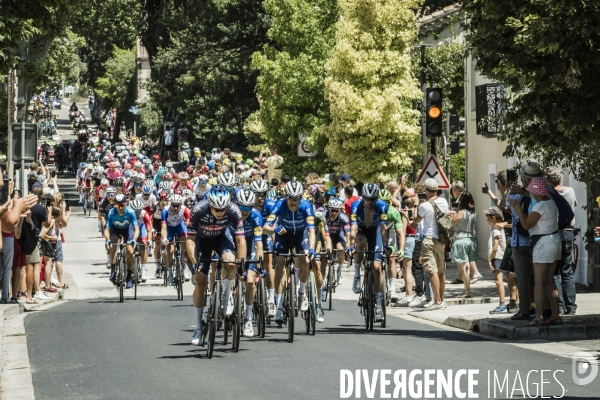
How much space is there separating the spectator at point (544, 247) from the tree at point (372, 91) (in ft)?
58.6

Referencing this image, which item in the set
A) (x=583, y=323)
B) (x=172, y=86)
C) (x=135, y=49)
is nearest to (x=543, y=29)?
(x=583, y=323)

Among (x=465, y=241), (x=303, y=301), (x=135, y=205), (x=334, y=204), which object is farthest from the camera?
(x=135, y=205)

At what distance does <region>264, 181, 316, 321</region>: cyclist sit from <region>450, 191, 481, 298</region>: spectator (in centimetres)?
456

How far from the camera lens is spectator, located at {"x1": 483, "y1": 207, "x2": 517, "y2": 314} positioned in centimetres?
1833

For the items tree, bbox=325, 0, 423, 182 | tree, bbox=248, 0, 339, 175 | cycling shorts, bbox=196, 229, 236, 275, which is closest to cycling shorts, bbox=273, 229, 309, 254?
cycling shorts, bbox=196, 229, 236, 275

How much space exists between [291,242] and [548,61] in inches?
156

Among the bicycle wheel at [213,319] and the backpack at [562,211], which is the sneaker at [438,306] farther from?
the bicycle wheel at [213,319]

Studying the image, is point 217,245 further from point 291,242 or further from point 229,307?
point 291,242

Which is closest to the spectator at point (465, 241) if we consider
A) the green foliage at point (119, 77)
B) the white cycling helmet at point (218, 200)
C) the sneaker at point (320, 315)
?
the sneaker at point (320, 315)

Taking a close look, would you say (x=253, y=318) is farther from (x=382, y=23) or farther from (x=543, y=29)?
(x=382, y=23)

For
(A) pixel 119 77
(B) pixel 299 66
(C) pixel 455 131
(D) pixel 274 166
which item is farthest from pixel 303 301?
(A) pixel 119 77

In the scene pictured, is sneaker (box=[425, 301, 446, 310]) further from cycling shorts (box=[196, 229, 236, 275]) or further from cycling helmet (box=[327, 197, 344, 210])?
cycling shorts (box=[196, 229, 236, 275])

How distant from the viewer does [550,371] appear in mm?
12000

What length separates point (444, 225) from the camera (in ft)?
63.1
